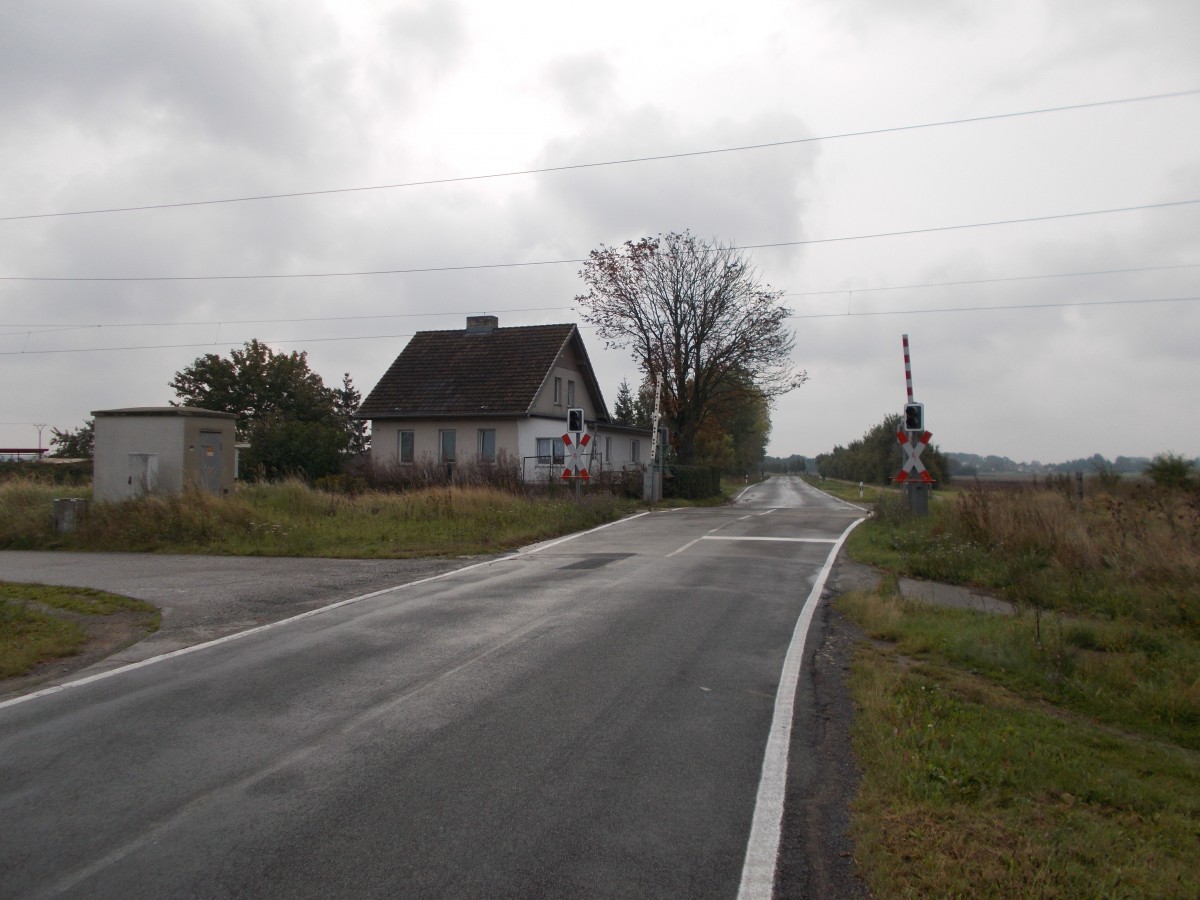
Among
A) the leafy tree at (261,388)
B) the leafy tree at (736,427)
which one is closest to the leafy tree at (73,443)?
the leafy tree at (261,388)

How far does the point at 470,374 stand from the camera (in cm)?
4012

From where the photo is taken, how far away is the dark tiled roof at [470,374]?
1506 inches

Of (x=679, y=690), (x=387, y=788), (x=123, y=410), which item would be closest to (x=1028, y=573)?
(x=679, y=690)

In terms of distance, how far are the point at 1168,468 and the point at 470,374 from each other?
91.9 ft

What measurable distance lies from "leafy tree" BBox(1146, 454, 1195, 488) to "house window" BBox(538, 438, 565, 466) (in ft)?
75.6

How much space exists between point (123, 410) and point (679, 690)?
17703mm

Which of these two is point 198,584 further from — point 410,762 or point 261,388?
point 261,388

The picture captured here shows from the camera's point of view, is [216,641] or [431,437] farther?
[431,437]

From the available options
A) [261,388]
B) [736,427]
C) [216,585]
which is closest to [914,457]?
[216,585]

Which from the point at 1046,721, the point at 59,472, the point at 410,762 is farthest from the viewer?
the point at 59,472

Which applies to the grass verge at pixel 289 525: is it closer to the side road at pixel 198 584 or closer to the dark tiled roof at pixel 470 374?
the side road at pixel 198 584

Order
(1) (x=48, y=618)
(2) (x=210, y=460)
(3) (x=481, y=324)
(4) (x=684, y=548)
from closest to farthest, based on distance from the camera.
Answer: (1) (x=48, y=618) < (4) (x=684, y=548) < (2) (x=210, y=460) < (3) (x=481, y=324)

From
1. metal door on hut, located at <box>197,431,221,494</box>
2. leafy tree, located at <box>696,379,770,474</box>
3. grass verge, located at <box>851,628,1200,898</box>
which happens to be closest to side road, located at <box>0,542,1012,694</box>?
metal door on hut, located at <box>197,431,221,494</box>

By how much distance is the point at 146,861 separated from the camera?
4.00 meters
